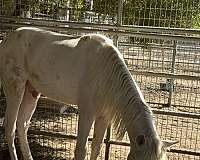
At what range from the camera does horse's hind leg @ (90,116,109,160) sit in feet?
13.4

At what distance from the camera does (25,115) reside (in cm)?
468

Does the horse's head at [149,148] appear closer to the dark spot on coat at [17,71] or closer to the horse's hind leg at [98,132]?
the horse's hind leg at [98,132]

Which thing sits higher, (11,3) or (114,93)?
(11,3)

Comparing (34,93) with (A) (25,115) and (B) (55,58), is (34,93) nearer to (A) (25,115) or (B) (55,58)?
(A) (25,115)

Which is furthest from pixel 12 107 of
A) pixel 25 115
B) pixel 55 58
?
pixel 55 58

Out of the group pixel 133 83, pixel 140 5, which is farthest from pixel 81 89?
pixel 140 5

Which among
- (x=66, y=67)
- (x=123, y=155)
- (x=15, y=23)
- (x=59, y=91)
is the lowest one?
(x=123, y=155)

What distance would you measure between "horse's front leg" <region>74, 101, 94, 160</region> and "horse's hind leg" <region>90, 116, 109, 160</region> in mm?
192

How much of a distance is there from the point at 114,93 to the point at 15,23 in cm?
182

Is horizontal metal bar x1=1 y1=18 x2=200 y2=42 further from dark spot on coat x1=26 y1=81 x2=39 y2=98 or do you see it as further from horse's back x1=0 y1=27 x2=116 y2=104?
dark spot on coat x1=26 y1=81 x2=39 y2=98

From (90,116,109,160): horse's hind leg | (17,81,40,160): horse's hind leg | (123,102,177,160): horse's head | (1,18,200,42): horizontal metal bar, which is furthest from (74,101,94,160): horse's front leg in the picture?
(1,18,200,42): horizontal metal bar

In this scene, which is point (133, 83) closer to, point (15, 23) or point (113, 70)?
point (113, 70)

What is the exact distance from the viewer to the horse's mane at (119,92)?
3.40 m

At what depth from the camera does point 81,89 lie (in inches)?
156
